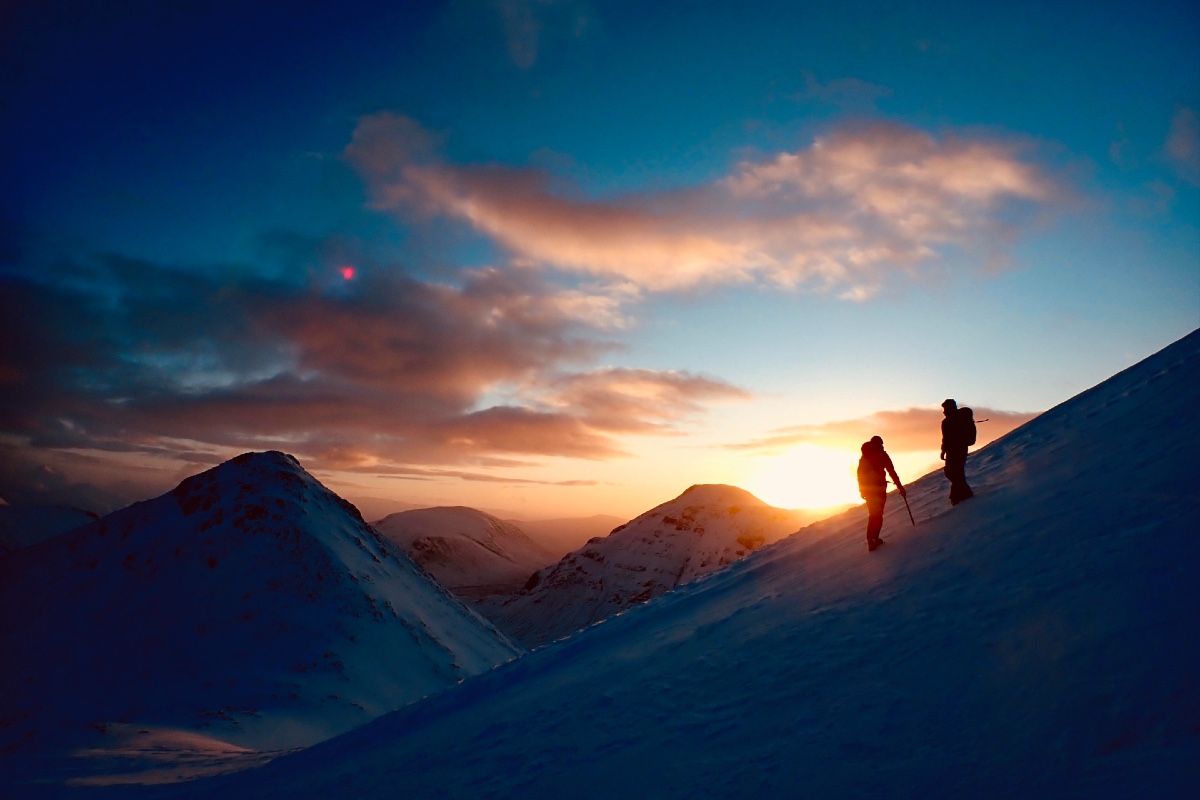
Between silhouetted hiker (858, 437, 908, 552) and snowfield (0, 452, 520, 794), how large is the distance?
83.4 feet

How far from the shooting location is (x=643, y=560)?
435 ft

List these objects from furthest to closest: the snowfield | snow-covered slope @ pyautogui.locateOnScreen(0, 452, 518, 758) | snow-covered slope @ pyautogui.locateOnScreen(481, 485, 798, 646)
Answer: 1. snow-covered slope @ pyautogui.locateOnScreen(481, 485, 798, 646)
2. snow-covered slope @ pyautogui.locateOnScreen(0, 452, 518, 758)
3. the snowfield

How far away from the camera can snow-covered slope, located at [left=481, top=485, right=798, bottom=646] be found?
123 m

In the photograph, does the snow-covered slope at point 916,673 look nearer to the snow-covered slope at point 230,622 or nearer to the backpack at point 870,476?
the backpack at point 870,476

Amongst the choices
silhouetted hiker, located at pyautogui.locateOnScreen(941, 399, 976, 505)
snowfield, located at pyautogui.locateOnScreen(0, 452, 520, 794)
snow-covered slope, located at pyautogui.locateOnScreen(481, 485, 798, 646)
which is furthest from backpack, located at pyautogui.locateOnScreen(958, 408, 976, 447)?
snow-covered slope, located at pyautogui.locateOnScreen(481, 485, 798, 646)

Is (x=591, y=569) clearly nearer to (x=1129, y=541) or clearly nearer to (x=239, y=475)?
(x=239, y=475)

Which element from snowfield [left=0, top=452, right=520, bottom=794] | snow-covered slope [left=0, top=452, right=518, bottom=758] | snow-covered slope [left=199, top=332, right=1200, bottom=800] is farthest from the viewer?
snow-covered slope [left=0, top=452, right=518, bottom=758]

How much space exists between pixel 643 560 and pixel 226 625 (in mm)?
99812

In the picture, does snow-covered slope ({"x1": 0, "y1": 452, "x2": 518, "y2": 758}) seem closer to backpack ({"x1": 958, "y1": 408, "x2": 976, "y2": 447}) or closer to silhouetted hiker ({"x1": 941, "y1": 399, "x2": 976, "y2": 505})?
silhouetted hiker ({"x1": 941, "y1": 399, "x2": 976, "y2": 505})

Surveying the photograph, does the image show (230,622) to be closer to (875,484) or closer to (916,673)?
(875,484)

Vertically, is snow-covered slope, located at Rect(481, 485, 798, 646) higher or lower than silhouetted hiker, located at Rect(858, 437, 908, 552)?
lower

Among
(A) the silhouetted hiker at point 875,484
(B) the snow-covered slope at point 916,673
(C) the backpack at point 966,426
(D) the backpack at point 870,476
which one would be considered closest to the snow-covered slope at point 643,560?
(B) the snow-covered slope at point 916,673

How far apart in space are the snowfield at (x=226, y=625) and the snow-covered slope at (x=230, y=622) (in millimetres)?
118

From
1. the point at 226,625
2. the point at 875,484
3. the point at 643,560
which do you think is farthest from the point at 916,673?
the point at 643,560
